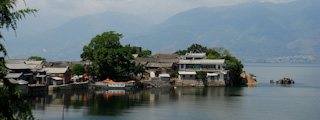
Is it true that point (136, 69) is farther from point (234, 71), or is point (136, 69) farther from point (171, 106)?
point (171, 106)

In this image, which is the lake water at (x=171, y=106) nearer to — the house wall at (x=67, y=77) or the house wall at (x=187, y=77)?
the house wall at (x=67, y=77)

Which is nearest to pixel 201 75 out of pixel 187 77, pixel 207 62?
pixel 187 77

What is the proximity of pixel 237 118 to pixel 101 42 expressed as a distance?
160ft

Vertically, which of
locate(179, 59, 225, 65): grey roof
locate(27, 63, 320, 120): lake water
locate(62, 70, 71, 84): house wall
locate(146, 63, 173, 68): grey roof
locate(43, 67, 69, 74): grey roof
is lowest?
locate(27, 63, 320, 120): lake water

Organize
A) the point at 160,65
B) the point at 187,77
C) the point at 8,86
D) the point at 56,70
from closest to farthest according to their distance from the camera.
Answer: the point at 8,86
the point at 56,70
the point at 187,77
the point at 160,65

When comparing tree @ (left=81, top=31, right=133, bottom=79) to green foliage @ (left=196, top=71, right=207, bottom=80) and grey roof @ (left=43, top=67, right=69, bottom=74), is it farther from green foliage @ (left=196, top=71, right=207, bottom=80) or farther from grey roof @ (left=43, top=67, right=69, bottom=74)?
green foliage @ (left=196, top=71, right=207, bottom=80)

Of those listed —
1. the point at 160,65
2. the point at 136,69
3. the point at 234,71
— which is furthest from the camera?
the point at 160,65

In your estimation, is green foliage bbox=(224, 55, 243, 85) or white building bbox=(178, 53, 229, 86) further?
green foliage bbox=(224, 55, 243, 85)

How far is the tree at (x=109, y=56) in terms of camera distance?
82188mm

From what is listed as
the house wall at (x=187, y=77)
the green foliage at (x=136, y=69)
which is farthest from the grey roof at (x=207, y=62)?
the green foliage at (x=136, y=69)

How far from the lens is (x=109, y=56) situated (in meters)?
81.5

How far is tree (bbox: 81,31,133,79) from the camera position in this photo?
270ft

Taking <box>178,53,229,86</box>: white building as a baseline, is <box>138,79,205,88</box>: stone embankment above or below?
below

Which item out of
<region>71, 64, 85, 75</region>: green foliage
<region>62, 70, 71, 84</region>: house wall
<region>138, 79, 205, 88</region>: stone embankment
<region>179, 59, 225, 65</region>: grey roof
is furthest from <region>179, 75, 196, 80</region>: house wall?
<region>62, 70, 71, 84</region>: house wall
